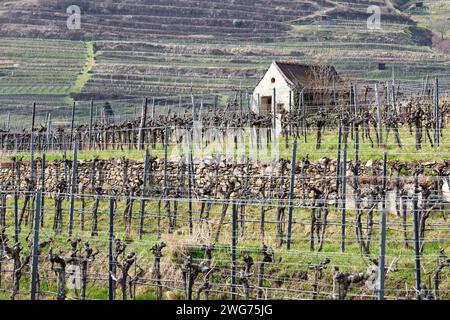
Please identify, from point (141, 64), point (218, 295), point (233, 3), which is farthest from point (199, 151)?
point (233, 3)

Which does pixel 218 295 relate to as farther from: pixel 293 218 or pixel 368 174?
pixel 368 174

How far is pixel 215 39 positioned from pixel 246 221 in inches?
2775

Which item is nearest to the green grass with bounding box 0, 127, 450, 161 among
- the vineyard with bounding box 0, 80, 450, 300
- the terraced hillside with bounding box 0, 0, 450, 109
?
the vineyard with bounding box 0, 80, 450, 300

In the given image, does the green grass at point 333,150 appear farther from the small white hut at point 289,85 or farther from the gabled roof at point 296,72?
the gabled roof at point 296,72

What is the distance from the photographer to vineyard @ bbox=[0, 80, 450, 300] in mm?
12953

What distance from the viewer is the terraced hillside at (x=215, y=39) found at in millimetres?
64125

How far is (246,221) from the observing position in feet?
50.4

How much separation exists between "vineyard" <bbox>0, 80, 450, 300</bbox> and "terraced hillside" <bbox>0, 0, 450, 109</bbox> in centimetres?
3654

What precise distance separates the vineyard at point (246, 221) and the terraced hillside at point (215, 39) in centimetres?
3654

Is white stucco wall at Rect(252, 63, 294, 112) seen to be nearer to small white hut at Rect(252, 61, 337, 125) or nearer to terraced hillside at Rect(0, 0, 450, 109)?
small white hut at Rect(252, 61, 337, 125)

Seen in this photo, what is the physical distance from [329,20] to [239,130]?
65.5 meters

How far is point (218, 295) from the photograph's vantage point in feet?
43.8
